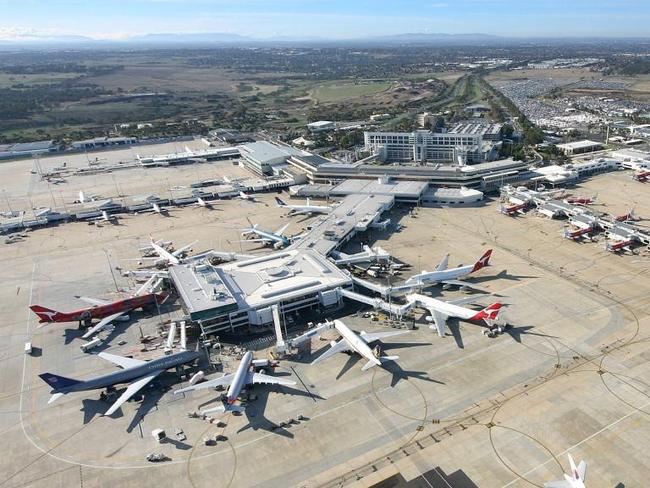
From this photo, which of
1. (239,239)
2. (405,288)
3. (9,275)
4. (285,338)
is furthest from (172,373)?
(9,275)

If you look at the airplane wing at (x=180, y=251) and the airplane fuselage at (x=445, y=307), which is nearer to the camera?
the airplane fuselage at (x=445, y=307)

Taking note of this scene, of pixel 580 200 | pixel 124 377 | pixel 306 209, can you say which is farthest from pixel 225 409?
pixel 580 200

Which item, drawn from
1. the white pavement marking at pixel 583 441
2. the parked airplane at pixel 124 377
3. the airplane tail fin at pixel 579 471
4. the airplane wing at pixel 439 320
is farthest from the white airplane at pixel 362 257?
the airplane tail fin at pixel 579 471

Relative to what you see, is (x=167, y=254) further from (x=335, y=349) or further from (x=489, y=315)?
(x=489, y=315)

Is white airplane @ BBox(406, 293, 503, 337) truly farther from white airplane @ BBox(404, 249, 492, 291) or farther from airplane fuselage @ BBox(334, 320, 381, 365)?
airplane fuselage @ BBox(334, 320, 381, 365)

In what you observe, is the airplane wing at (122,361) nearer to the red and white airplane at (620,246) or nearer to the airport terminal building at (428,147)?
the red and white airplane at (620,246)

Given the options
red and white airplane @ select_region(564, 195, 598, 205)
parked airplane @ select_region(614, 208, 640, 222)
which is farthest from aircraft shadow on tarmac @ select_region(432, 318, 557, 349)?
red and white airplane @ select_region(564, 195, 598, 205)

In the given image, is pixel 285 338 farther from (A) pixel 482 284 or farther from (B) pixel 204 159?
(B) pixel 204 159
